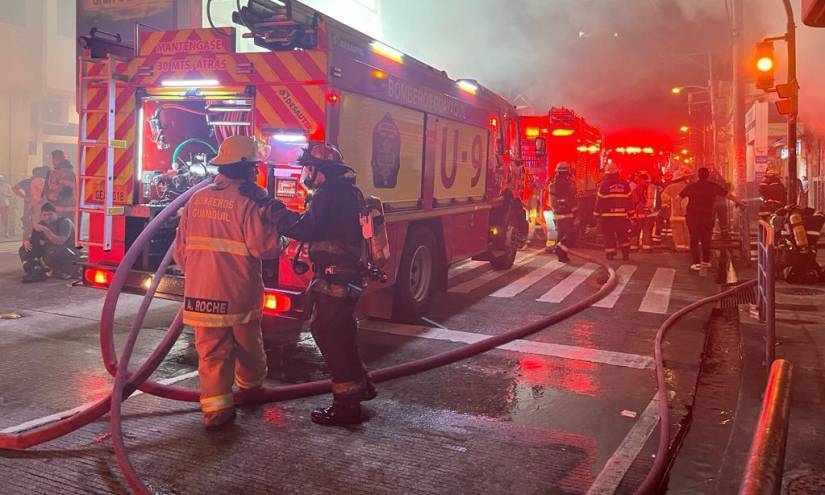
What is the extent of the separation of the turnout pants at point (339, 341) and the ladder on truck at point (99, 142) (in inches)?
97.9

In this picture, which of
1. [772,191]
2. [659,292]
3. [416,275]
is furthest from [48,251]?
[772,191]

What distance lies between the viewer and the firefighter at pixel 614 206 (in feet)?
37.2

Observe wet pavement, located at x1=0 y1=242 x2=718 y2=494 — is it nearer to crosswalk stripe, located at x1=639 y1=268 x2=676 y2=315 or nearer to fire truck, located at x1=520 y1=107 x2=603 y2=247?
crosswalk stripe, located at x1=639 y1=268 x2=676 y2=315

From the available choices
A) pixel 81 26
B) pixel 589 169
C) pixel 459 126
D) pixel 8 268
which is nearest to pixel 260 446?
pixel 459 126

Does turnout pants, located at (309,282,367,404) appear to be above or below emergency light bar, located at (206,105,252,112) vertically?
below

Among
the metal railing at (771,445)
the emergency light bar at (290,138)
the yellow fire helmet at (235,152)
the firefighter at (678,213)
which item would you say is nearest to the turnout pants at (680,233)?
the firefighter at (678,213)

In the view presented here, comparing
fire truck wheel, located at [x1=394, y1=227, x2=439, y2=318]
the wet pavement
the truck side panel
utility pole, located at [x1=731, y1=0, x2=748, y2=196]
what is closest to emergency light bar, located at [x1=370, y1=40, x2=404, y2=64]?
the truck side panel

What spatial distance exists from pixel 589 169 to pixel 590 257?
656cm

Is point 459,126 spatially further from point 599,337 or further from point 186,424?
point 186,424

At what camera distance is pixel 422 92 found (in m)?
6.78

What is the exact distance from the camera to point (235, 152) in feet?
13.3

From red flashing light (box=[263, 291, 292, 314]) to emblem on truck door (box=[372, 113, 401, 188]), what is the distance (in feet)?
4.59

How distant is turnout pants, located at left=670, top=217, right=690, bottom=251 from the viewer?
1352 cm

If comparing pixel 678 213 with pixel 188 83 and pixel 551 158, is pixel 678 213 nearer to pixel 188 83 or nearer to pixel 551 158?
pixel 551 158
